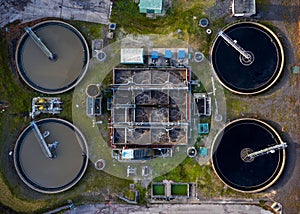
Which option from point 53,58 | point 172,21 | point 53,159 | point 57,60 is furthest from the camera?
point 172,21

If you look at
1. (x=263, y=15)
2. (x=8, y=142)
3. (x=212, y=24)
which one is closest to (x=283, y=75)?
(x=263, y=15)

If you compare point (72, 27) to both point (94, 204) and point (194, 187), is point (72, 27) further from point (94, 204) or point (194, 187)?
point (194, 187)

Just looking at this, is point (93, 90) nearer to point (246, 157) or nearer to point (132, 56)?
point (132, 56)

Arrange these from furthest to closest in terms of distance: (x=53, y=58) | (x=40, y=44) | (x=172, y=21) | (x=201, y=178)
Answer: (x=172, y=21) → (x=53, y=58) → (x=40, y=44) → (x=201, y=178)

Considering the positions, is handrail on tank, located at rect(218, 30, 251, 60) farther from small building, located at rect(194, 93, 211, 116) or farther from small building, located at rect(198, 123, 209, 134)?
small building, located at rect(198, 123, 209, 134)

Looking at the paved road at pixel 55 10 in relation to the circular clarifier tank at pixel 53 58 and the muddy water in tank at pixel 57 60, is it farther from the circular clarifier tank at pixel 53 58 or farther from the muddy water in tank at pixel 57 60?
the muddy water in tank at pixel 57 60

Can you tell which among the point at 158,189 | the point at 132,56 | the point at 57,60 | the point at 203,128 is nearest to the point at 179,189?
the point at 158,189

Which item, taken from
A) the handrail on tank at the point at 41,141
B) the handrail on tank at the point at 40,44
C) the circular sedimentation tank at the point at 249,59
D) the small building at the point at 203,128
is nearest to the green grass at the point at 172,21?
the circular sedimentation tank at the point at 249,59
